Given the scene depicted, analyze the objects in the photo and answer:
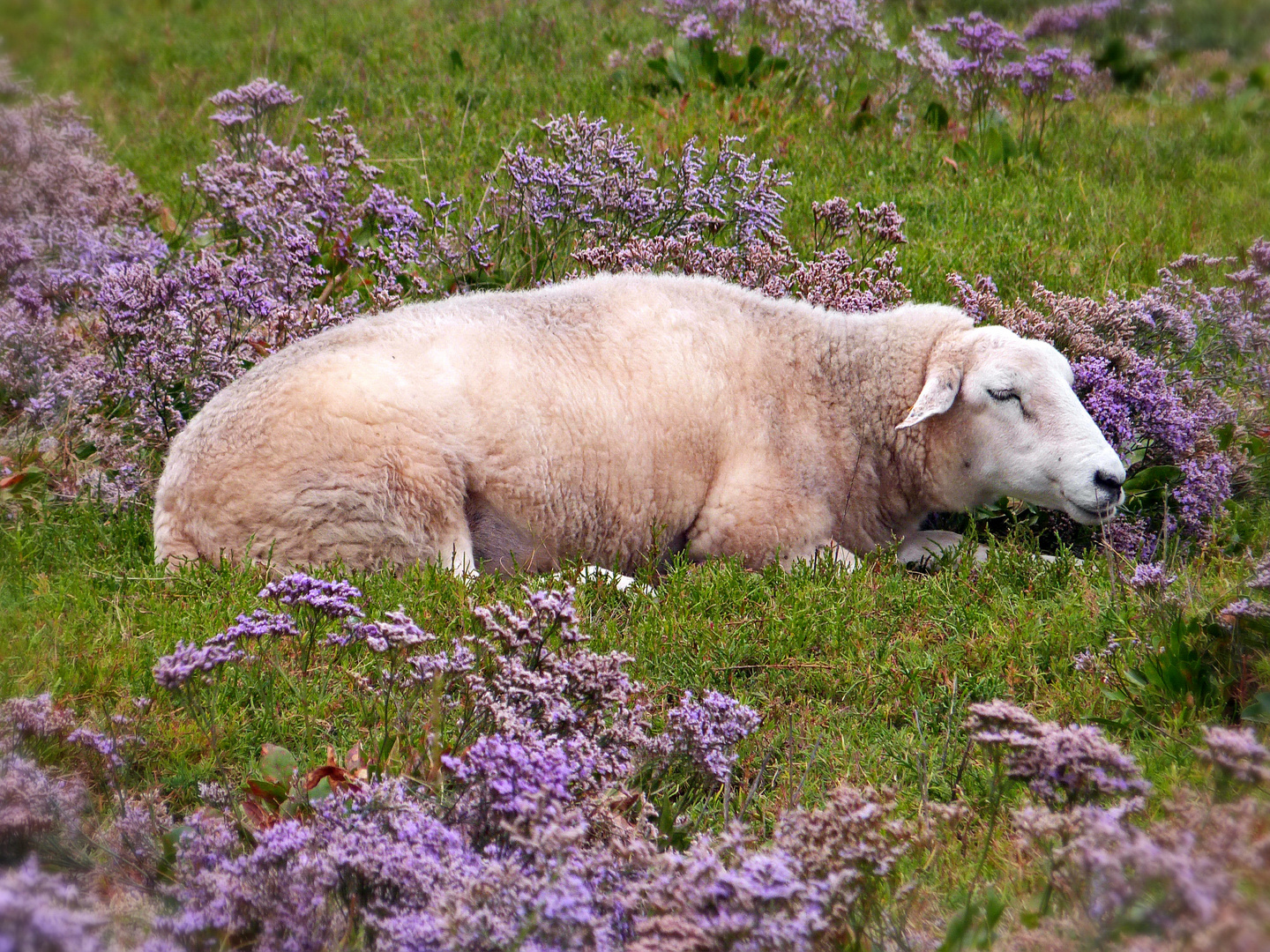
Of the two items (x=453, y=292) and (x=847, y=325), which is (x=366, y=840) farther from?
(x=453, y=292)

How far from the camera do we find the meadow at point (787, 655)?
8.14ft

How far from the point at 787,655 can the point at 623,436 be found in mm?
1322

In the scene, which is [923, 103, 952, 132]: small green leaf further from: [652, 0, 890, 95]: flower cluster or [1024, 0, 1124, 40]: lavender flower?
[1024, 0, 1124, 40]: lavender flower

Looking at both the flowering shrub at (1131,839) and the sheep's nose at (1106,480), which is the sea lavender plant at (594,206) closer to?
the sheep's nose at (1106,480)

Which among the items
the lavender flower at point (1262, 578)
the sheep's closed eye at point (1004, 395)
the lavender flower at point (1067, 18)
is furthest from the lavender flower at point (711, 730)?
the lavender flower at point (1067, 18)

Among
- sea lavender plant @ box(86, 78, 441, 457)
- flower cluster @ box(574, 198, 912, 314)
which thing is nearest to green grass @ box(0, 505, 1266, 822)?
sea lavender plant @ box(86, 78, 441, 457)

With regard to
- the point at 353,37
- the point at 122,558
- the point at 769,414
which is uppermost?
the point at 353,37

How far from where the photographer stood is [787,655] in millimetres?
4180

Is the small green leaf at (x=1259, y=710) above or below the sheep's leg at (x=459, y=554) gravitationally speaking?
above

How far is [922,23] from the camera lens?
10.2 m

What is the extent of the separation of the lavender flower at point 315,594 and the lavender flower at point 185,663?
27 centimetres

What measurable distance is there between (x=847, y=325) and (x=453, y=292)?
214 centimetres

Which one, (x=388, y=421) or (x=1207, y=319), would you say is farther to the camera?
(x=1207, y=319)

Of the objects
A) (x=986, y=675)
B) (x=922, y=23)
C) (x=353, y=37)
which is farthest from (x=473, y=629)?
(x=922, y=23)
